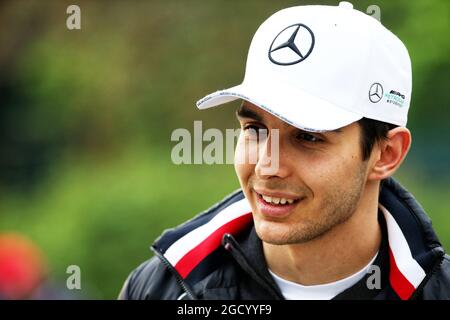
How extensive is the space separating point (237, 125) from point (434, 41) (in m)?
1.58

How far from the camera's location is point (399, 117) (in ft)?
7.90

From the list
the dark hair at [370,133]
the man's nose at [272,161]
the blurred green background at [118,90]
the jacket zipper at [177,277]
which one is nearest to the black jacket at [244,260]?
the jacket zipper at [177,277]

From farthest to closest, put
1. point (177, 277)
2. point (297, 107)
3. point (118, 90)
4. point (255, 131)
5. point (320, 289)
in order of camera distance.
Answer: point (118, 90) < point (177, 277) < point (320, 289) < point (255, 131) < point (297, 107)

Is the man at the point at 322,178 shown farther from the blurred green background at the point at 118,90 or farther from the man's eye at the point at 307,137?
the blurred green background at the point at 118,90

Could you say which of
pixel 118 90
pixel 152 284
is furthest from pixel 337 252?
pixel 118 90

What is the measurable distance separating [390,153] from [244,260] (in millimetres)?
559

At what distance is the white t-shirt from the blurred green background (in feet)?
8.69

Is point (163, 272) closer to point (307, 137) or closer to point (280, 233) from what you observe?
point (280, 233)

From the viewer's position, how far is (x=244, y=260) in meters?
2.50

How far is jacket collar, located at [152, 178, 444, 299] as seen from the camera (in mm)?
2350

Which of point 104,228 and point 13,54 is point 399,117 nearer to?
point 104,228

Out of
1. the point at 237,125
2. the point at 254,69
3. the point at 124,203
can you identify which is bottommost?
the point at 124,203

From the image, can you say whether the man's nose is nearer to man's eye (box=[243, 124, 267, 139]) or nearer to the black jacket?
man's eye (box=[243, 124, 267, 139])

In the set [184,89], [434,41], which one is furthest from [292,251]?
[184,89]
